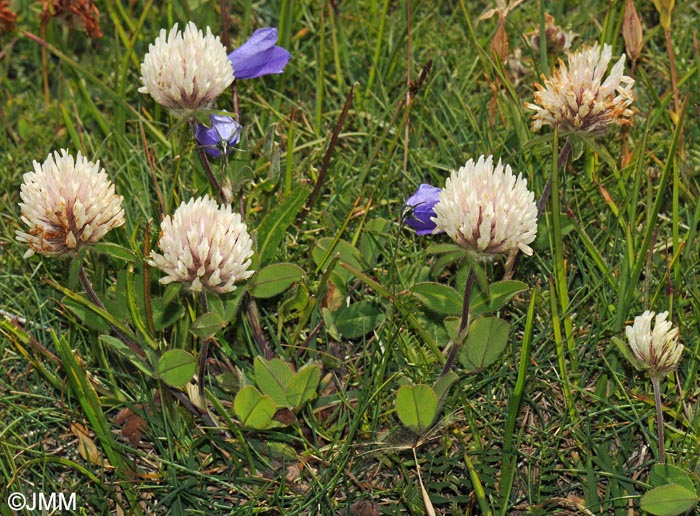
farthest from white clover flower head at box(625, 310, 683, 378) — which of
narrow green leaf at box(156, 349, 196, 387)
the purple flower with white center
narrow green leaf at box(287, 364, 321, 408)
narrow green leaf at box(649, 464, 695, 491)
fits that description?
the purple flower with white center

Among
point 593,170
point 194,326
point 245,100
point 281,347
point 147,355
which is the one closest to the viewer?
point 194,326

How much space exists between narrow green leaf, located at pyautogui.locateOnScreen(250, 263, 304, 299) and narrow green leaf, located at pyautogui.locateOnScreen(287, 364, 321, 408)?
0.72 feet

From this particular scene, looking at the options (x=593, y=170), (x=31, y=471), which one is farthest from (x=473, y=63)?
(x=31, y=471)

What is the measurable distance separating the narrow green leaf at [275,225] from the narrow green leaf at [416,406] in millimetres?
544

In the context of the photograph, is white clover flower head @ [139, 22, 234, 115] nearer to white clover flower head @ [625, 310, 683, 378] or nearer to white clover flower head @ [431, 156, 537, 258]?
white clover flower head @ [431, 156, 537, 258]

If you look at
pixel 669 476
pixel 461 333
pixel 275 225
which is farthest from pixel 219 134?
pixel 669 476

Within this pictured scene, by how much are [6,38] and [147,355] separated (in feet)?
5.61

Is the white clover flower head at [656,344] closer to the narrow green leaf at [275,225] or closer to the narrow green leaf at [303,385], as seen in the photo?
the narrow green leaf at [303,385]

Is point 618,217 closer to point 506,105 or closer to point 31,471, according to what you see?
point 506,105

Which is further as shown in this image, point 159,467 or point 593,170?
point 593,170

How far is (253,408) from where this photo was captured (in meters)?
1.93

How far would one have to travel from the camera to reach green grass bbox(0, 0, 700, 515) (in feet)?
6.39

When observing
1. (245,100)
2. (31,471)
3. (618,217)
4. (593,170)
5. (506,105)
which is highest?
(245,100)

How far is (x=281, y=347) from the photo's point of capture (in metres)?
2.14
